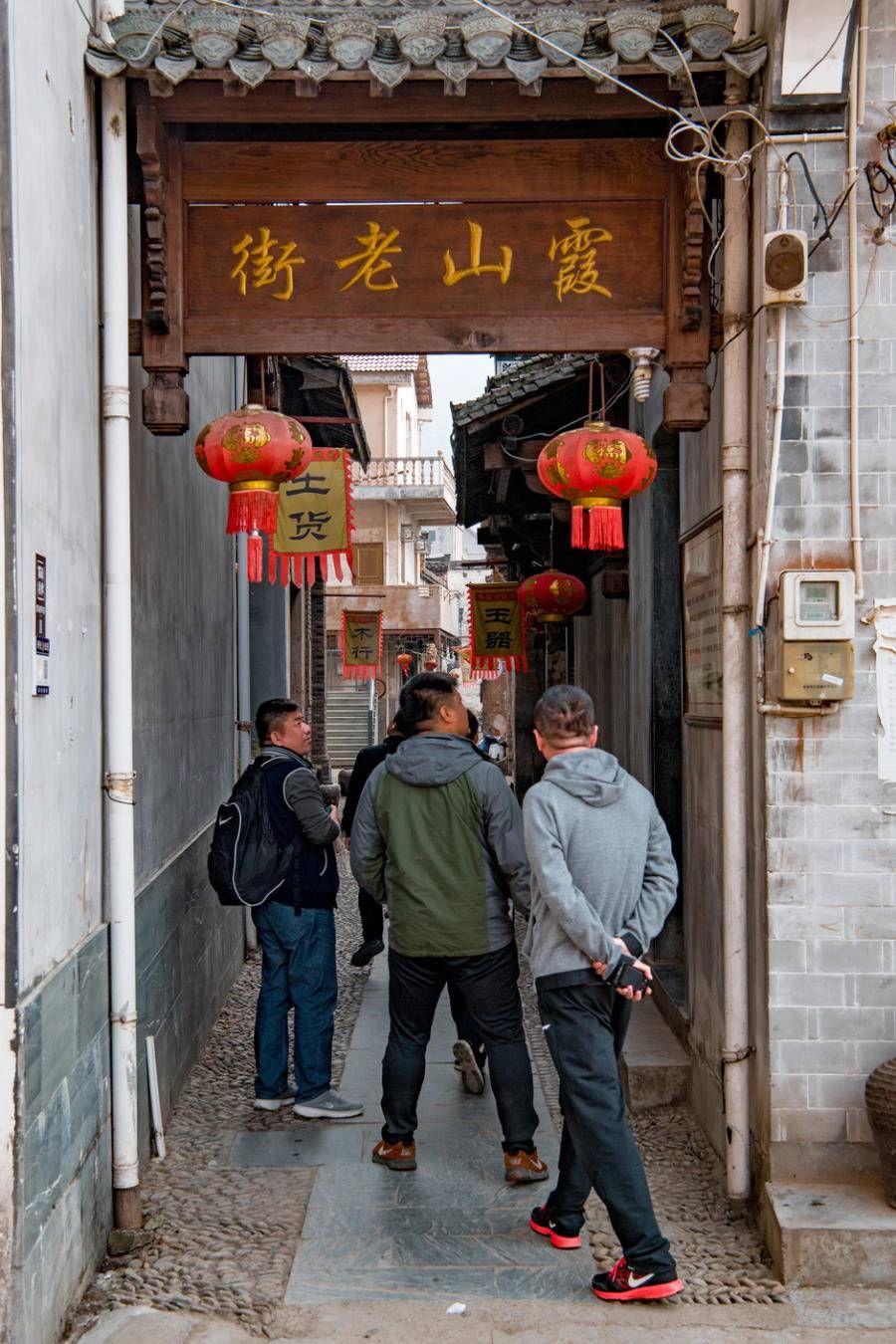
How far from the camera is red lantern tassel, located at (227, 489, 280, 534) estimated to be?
538 cm

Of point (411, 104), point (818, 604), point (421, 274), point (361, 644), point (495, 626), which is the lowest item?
point (818, 604)

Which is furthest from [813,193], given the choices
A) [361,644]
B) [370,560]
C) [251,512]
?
[370,560]

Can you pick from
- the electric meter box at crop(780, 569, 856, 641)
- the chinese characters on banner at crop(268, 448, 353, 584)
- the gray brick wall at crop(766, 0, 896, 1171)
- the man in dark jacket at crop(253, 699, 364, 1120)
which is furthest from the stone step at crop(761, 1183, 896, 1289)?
the chinese characters on banner at crop(268, 448, 353, 584)

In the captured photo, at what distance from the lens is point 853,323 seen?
16.1 feet

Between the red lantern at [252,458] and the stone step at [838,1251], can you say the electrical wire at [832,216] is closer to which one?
the red lantern at [252,458]

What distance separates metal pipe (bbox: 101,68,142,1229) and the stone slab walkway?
0.85 meters

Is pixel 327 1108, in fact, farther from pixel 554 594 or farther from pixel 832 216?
pixel 554 594

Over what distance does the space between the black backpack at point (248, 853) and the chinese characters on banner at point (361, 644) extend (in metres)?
16.6

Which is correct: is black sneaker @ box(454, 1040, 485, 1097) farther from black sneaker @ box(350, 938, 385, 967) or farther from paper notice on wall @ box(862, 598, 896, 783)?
paper notice on wall @ box(862, 598, 896, 783)

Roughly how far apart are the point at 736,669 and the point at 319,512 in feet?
19.8

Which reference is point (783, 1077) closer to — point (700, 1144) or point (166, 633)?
point (700, 1144)

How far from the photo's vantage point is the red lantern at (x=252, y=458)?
17.4ft

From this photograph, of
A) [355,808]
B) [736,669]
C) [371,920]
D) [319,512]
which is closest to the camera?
[736,669]

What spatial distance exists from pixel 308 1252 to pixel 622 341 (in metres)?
3.86
